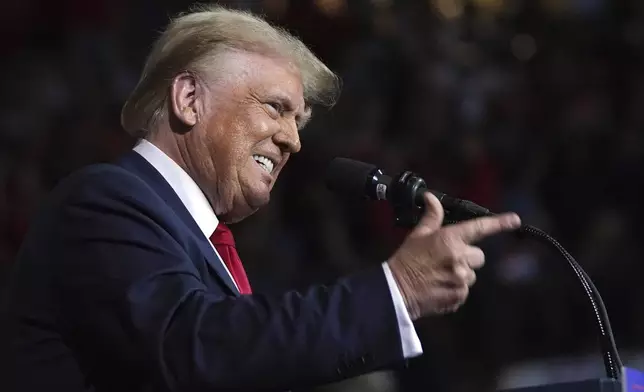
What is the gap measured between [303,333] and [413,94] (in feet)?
11.5

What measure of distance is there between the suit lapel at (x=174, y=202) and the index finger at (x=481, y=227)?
1.59ft

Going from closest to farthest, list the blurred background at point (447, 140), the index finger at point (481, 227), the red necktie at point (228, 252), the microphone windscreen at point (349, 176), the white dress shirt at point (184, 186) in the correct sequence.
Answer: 1. the index finger at point (481, 227)
2. the microphone windscreen at point (349, 176)
3. the white dress shirt at point (184, 186)
4. the red necktie at point (228, 252)
5. the blurred background at point (447, 140)

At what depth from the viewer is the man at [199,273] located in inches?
60.0

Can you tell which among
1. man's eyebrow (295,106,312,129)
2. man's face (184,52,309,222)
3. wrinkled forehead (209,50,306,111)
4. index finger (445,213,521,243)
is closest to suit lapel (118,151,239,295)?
man's face (184,52,309,222)

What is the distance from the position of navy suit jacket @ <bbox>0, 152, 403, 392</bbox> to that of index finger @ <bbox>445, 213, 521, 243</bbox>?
0.42 feet

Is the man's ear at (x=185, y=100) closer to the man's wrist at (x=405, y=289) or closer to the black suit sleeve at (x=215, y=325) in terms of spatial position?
the black suit sleeve at (x=215, y=325)

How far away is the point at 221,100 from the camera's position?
206 centimetres

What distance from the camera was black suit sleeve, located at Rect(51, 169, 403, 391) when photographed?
152 cm

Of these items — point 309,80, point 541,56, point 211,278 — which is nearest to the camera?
point 211,278

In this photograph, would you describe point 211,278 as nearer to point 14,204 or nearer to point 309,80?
point 309,80

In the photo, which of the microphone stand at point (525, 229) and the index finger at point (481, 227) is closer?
the index finger at point (481, 227)

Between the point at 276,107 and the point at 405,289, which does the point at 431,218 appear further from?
the point at 276,107

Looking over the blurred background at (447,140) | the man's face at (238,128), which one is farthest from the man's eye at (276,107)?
the blurred background at (447,140)

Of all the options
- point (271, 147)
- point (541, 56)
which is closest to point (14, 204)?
point (271, 147)
